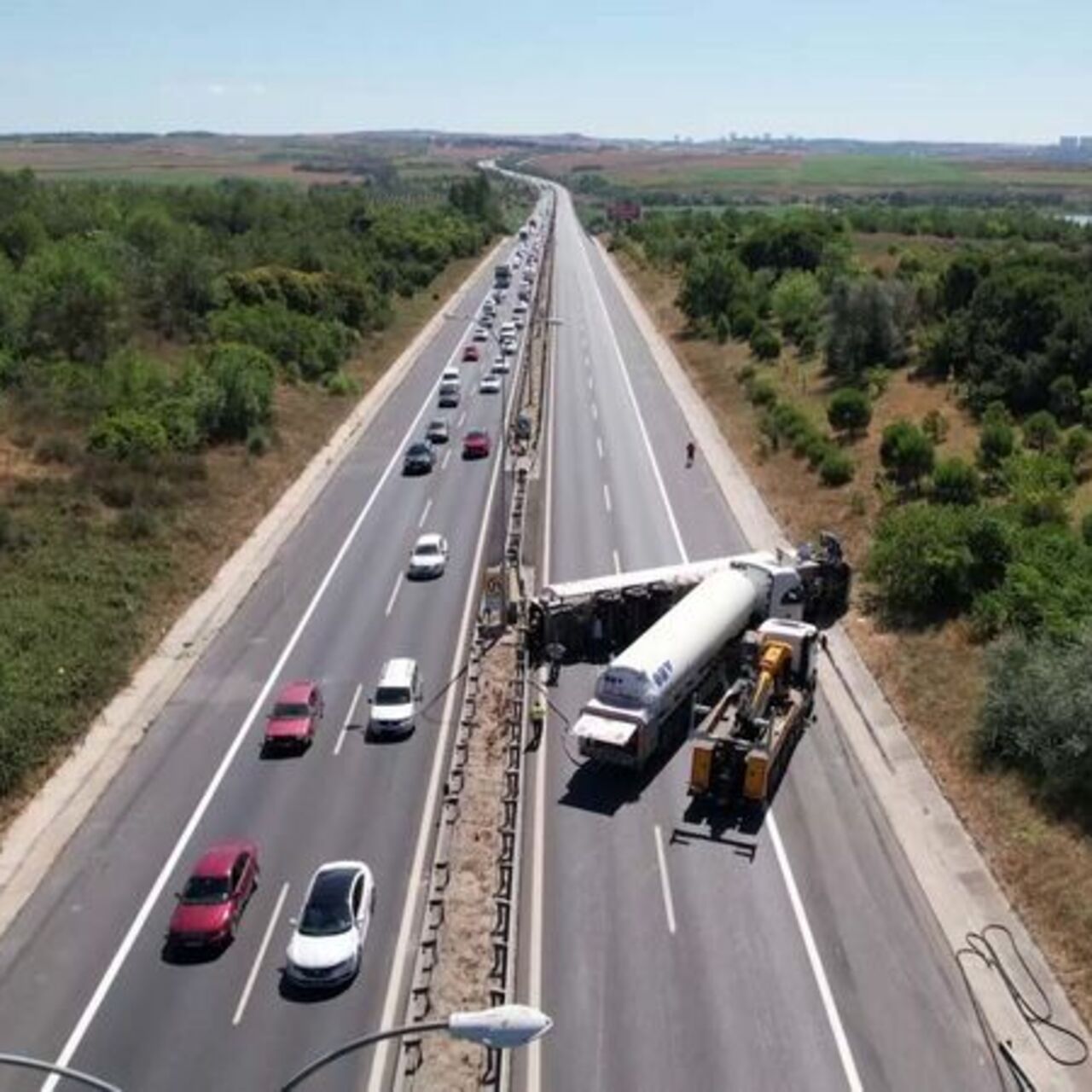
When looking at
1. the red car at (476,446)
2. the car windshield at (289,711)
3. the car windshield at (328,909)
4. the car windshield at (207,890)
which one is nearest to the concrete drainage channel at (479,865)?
the car windshield at (328,909)

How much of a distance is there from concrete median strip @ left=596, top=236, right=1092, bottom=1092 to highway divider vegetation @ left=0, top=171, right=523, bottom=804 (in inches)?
1058

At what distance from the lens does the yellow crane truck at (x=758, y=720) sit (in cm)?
3441

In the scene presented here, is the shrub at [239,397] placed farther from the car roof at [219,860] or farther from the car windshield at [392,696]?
the car roof at [219,860]

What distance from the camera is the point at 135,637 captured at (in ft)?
151

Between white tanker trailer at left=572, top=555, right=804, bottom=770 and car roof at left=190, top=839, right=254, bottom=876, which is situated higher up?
white tanker trailer at left=572, top=555, right=804, bottom=770

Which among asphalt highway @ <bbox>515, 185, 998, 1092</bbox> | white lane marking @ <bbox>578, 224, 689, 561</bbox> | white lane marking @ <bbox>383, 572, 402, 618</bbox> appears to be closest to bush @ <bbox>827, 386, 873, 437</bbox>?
white lane marking @ <bbox>578, 224, 689, 561</bbox>

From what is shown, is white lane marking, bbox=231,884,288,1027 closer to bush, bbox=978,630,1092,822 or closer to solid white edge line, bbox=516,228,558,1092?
solid white edge line, bbox=516,228,558,1092

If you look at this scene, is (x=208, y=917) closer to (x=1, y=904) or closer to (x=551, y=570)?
(x=1, y=904)

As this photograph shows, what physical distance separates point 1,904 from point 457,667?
18.1m

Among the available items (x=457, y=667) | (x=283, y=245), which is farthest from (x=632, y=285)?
(x=457, y=667)

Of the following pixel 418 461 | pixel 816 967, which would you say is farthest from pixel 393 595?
pixel 816 967

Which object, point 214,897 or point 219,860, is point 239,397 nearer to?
point 219,860

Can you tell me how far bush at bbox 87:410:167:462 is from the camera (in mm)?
63094

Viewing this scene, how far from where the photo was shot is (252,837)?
3369 centimetres
